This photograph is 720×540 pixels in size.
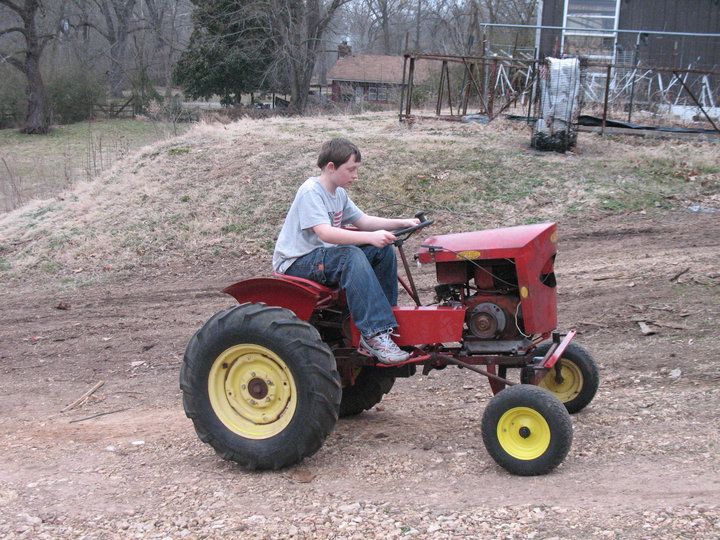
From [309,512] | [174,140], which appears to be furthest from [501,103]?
[309,512]

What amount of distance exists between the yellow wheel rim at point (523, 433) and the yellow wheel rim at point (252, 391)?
1229 mm

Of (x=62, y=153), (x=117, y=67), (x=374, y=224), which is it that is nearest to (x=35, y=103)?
(x=62, y=153)

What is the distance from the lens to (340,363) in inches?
204

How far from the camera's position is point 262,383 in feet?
16.3

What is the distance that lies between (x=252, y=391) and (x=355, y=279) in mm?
935

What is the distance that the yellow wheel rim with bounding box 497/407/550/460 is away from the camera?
4535 millimetres

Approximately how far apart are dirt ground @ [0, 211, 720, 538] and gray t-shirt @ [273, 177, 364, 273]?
4.18ft

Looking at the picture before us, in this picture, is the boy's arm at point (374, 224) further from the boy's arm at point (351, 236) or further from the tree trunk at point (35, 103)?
the tree trunk at point (35, 103)

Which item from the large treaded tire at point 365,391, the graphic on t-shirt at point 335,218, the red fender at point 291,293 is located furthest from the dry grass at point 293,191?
the red fender at point 291,293

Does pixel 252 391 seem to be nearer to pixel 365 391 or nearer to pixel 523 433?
pixel 365 391

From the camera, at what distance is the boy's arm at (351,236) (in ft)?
15.9

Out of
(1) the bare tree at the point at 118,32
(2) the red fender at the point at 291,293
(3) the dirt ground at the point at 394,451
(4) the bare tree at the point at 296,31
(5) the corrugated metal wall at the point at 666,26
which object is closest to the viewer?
(3) the dirt ground at the point at 394,451

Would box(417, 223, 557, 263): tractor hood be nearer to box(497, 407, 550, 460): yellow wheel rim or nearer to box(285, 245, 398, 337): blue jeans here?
box(285, 245, 398, 337): blue jeans

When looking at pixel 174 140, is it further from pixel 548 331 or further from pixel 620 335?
pixel 548 331
